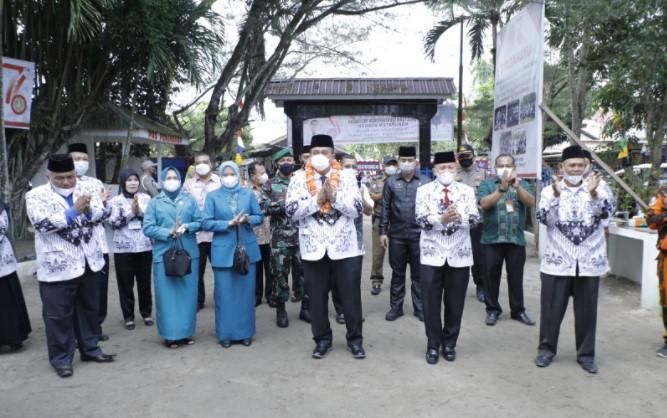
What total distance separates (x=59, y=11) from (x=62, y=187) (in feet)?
26.6

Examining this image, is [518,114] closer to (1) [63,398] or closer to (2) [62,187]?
(2) [62,187]

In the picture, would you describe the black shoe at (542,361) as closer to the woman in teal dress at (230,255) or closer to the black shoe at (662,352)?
the black shoe at (662,352)

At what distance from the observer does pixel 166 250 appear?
5.34 m

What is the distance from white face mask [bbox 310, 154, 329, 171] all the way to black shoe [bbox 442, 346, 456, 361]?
1.93m

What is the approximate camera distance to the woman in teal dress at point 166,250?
5.30m

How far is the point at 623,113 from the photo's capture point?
30.6 ft

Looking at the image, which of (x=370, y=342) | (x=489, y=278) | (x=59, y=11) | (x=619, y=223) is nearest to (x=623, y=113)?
(x=619, y=223)

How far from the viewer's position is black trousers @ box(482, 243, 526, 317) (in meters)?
5.96

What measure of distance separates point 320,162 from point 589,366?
2785 millimetres

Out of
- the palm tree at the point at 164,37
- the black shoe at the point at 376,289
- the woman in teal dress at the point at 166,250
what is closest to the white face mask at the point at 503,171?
the black shoe at the point at 376,289

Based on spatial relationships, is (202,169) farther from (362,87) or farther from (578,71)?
(578,71)

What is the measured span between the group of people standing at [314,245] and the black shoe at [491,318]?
0.02 meters

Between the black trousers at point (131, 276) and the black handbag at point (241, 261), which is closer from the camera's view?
the black handbag at point (241, 261)

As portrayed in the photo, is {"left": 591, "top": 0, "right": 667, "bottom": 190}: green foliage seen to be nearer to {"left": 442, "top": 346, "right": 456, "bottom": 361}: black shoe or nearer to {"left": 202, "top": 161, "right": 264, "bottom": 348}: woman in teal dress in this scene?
{"left": 442, "top": 346, "right": 456, "bottom": 361}: black shoe
